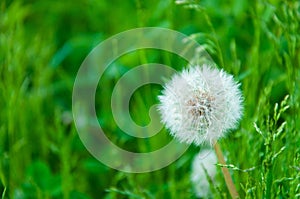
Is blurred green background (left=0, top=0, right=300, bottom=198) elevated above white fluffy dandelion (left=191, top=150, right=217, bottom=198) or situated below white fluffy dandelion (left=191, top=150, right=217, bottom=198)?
above

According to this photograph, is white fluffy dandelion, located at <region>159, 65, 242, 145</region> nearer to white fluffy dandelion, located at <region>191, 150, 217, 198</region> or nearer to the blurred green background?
the blurred green background

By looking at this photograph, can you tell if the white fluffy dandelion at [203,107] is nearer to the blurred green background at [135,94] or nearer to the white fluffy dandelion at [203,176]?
the blurred green background at [135,94]

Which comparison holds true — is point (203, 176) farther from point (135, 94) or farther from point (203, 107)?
point (135, 94)

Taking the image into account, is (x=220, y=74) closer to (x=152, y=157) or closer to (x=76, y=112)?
(x=152, y=157)

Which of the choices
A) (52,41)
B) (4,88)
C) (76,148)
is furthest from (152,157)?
(52,41)

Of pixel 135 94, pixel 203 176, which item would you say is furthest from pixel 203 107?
pixel 135 94

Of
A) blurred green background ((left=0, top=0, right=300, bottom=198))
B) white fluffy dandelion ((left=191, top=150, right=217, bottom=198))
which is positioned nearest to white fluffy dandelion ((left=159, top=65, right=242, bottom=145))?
blurred green background ((left=0, top=0, right=300, bottom=198))

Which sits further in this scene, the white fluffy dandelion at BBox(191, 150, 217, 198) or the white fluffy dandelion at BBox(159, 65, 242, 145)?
the white fluffy dandelion at BBox(191, 150, 217, 198)
